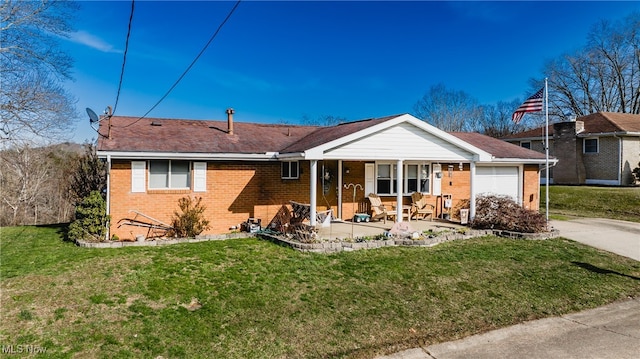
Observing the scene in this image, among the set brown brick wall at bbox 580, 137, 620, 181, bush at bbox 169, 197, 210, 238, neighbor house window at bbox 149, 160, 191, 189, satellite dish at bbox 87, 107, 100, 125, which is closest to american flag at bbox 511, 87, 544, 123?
bush at bbox 169, 197, 210, 238

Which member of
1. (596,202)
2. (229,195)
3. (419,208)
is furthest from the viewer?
(596,202)

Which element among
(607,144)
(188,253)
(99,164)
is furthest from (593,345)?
(607,144)

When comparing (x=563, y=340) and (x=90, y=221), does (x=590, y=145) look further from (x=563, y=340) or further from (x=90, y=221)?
(x=90, y=221)

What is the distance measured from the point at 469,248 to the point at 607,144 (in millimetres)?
22260

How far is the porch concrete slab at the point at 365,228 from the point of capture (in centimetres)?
1170

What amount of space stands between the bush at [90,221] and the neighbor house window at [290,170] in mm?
5869

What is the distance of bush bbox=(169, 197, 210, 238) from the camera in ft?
39.0

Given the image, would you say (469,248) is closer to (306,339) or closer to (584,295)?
(584,295)

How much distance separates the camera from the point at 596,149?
90.3 feet

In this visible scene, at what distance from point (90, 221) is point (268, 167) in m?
5.69

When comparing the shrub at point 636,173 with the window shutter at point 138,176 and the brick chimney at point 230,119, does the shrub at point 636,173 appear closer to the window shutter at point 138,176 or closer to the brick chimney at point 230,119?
the brick chimney at point 230,119

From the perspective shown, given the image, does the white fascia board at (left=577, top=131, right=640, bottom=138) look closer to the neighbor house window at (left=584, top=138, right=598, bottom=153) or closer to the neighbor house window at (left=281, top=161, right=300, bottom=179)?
the neighbor house window at (left=584, top=138, right=598, bottom=153)

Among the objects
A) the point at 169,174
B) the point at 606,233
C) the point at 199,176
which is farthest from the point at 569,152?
the point at 169,174

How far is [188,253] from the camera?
9680 millimetres
